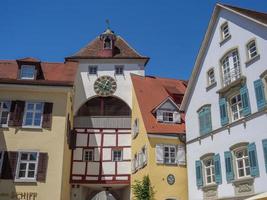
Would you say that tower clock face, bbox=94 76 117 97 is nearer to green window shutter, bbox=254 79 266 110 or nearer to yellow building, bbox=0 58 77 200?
yellow building, bbox=0 58 77 200

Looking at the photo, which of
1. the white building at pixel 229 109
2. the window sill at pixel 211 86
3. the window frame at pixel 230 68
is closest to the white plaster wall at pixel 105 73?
the white building at pixel 229 109

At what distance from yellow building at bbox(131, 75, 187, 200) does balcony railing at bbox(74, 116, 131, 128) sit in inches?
56.6

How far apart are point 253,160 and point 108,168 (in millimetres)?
15011

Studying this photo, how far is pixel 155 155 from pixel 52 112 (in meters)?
7.19

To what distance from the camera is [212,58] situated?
21.5m

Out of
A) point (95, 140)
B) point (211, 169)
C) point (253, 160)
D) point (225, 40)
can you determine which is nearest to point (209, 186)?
point (211, 169)

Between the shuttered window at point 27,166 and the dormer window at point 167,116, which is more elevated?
the dormer window at point 167,116

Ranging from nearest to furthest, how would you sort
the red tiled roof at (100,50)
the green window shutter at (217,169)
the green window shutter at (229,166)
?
the green window shutter at (229,166) < the green window shutter at (217,169) < the red tiled roof at (100,50)

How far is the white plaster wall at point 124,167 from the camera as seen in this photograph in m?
28.9

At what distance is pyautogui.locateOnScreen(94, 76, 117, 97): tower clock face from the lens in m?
32.6

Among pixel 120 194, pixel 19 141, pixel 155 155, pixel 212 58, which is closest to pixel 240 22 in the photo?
pixel 212 58

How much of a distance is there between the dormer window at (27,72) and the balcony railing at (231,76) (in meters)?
12.8

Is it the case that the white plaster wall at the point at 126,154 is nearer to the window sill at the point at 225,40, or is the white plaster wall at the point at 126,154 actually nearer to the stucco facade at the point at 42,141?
the stucco facade at the point at 42,141

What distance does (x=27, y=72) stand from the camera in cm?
2486
